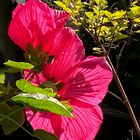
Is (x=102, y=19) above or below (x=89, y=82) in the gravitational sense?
below

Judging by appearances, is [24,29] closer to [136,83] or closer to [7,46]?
[7,46]

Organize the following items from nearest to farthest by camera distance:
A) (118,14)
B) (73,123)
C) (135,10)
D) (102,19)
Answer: (73,123)
(135,10)
(118,14)
(102,19)

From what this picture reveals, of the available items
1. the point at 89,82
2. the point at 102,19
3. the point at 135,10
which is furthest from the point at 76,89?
the point at 102,19

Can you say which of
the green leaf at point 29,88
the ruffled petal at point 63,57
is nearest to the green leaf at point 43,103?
the green leaf at point 29,88

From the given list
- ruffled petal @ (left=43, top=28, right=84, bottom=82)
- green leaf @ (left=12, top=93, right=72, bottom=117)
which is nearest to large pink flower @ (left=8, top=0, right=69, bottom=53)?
ruffled petal @ (left=43, top=28, right=84, bottom=82)

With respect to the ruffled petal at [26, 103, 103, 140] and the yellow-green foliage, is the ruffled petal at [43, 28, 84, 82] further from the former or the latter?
the yellow-green foliage

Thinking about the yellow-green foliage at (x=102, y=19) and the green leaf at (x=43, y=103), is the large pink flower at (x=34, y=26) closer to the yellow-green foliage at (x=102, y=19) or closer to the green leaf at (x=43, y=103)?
the green leaf at (x=43, y=103)

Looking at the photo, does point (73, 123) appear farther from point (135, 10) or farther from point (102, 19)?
point (102, 19)
